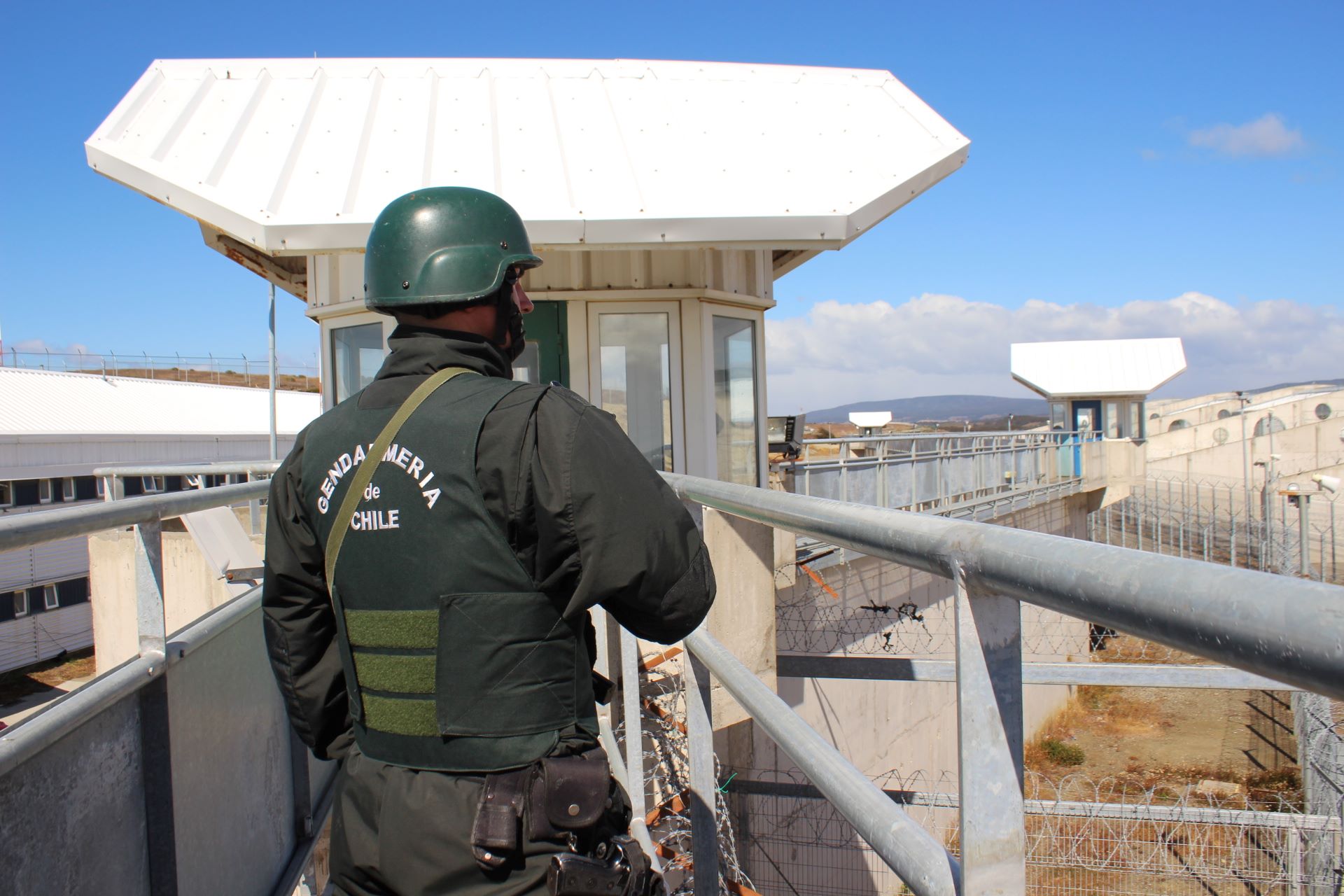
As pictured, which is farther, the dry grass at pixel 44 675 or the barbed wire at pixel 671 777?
the dry grass at pixel 44 675

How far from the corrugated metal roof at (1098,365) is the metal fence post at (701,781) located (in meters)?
28.9

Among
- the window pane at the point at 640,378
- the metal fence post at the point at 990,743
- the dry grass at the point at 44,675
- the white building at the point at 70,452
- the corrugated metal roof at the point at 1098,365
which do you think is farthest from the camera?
the corrugated metal roof at the point at 1098,365

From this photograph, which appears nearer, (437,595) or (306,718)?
(437,595)

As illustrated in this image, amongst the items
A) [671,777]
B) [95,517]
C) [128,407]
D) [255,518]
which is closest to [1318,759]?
[671,777]

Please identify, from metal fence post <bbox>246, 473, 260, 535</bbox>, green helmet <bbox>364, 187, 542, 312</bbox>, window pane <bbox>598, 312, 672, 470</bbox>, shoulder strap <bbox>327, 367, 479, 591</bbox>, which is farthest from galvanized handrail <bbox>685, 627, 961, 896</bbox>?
metal fence post <bbox>246, 473, 260, 535</bbox>

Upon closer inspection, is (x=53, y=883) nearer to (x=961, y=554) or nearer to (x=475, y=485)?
(x=475, y=485)

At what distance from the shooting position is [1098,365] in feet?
94.3

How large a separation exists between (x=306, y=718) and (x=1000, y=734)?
167 centimetres

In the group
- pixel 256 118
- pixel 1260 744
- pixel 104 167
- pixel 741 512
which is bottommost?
pixel 1260 744

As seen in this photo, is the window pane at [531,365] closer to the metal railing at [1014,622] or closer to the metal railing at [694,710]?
the metal railing at [694,710]

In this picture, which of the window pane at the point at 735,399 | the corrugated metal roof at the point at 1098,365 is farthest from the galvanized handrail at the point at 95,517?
the corrugated metal roof at the point at 1098,365

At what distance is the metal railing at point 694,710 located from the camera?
842mm

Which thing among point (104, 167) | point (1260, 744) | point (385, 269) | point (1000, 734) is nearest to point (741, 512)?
point (385, 269)

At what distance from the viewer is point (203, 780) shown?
2688mm
